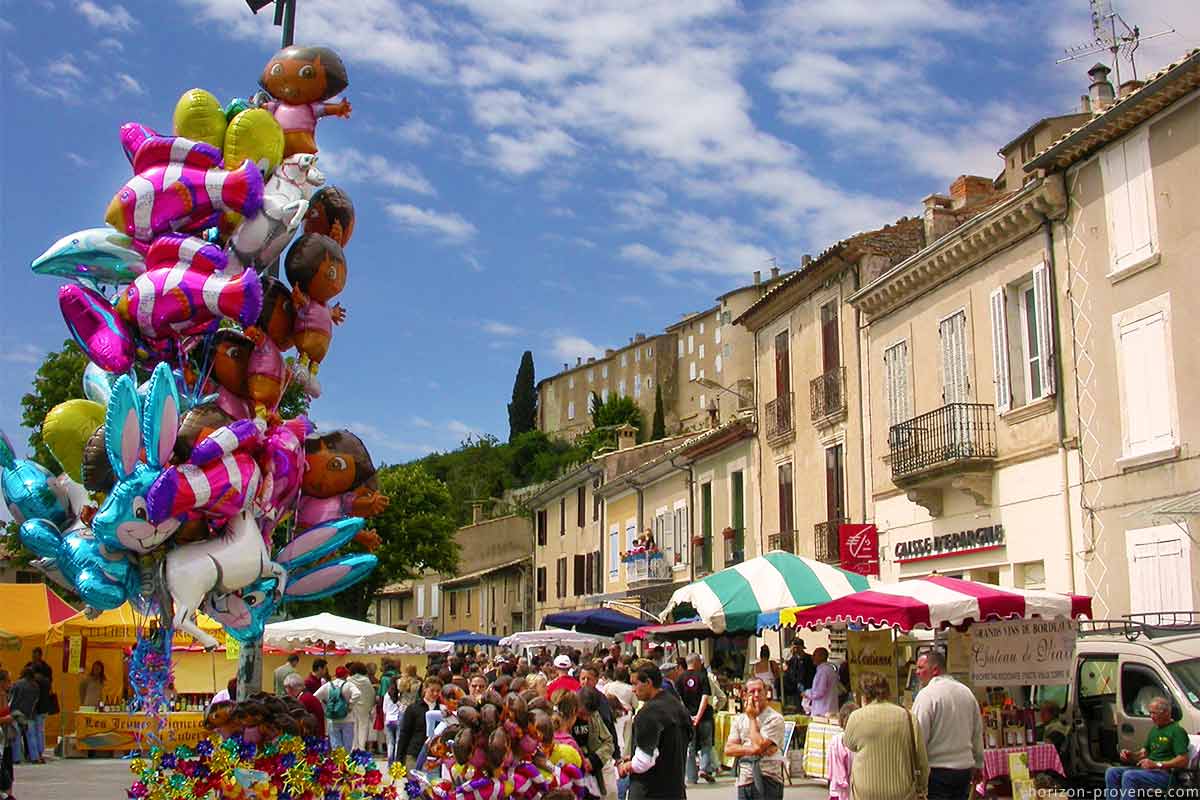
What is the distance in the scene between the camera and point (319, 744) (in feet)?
27.0

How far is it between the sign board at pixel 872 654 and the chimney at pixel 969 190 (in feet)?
41.9

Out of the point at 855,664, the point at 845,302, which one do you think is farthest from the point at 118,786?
the point at 845,302

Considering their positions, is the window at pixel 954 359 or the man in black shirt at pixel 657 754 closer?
the man in black shirt at pixel 657 754

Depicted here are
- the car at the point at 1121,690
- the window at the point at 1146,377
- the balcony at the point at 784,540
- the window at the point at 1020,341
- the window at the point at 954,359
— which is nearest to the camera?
the car at the point at 1121,690

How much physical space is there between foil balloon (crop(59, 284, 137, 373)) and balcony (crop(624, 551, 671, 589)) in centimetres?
3021

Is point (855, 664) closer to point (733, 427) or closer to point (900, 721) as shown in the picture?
point (900, 721)

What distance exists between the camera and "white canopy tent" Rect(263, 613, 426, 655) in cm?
2250

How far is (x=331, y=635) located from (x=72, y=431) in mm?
15610

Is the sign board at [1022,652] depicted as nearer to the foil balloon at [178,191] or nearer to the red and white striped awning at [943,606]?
the red and white striped awning at [943,606]

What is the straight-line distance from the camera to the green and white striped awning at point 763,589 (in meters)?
14.9

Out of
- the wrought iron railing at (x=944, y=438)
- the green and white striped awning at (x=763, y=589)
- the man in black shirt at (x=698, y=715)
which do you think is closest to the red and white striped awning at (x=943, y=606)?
the green and white striped awning at (x=763, y=589)

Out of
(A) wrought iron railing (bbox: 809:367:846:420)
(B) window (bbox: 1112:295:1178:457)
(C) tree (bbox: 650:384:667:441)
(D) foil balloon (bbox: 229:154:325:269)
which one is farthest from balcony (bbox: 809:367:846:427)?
(C) tree (bbox: 650:384:667:441)

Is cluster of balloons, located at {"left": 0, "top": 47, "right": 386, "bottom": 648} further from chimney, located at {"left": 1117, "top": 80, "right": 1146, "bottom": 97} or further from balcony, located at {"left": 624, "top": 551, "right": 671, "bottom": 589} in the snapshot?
balcony, located at {"left": 624, "top": 551, "right": 671, "bottom": 589}

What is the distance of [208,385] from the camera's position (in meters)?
8.40
